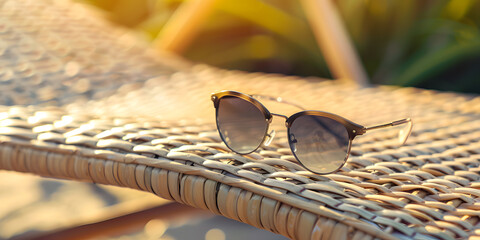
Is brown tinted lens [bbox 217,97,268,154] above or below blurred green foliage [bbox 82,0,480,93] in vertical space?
below

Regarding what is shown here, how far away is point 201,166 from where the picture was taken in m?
0.47

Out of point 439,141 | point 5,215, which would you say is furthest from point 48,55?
point 439,141

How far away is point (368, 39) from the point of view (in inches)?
84.9

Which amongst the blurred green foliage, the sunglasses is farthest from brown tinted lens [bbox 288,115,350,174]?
the blurred green foliage

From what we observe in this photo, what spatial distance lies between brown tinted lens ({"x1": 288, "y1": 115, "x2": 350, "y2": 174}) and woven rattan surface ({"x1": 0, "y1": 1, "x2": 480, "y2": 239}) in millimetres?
14

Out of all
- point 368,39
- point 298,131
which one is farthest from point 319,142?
point 368,39

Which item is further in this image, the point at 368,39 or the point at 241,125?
the point at 368,39

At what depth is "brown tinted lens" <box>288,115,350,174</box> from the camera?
47 centimetres

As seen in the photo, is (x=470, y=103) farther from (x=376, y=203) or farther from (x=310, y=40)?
(x=310, y=40)

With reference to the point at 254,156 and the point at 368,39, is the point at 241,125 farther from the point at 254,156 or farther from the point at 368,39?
the point at 368,39

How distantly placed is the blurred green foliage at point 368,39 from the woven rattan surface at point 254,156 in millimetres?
956

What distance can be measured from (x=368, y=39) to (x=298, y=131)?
5.85ft

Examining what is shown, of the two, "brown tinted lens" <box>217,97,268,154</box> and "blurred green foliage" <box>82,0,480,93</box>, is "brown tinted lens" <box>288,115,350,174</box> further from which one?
"blurred green foliage" <box>82,0,480,93</box>

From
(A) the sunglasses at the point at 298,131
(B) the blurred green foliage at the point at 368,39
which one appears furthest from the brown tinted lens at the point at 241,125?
(B) the blurred green foliage at the point at 368,39
